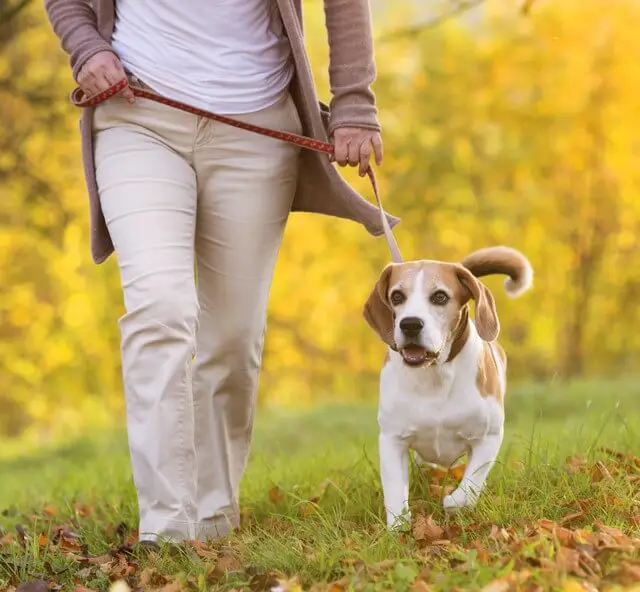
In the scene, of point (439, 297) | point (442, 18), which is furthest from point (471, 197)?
point (439, 297)

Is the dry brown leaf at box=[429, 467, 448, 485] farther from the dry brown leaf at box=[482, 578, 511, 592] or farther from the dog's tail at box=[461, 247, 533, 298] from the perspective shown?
the dry brown leaf at box=[482, 578, 511, 592]

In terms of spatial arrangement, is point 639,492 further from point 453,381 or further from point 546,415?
point 546,415

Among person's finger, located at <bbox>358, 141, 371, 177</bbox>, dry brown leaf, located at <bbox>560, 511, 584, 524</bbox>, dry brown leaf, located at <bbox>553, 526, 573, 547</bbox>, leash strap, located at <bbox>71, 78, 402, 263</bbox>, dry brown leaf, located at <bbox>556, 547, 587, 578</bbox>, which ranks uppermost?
leash strap, located at <bbox>71, 78, 402, 263</bbox>

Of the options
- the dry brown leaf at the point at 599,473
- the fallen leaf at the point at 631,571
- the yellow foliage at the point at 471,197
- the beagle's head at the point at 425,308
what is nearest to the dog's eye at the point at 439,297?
the beagle's head at the point at 425,308

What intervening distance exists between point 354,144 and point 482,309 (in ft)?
2.50

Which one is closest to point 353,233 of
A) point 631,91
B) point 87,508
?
point 631,91

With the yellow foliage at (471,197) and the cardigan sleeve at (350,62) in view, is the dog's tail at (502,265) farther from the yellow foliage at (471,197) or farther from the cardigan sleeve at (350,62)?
the yellow foliage at (471,197)

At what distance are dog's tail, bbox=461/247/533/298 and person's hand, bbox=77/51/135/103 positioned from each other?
1.45 m

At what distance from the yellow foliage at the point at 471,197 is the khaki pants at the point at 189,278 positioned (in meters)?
8.33

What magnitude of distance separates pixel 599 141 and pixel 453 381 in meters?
14.1

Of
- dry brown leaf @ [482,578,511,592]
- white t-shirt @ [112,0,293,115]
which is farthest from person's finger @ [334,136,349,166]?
dry brown leaf @ [482,578,511,592]

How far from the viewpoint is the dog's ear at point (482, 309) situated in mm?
3736

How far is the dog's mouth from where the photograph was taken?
3.65 meters

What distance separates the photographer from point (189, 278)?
12.2 ft
